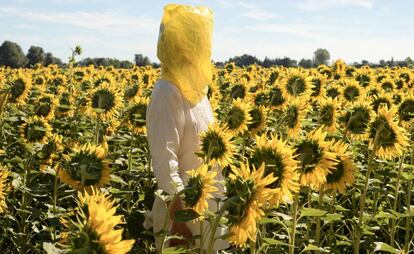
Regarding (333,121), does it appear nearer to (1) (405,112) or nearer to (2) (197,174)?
(1) (405,112)

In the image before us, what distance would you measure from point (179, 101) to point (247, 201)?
962 millimetres

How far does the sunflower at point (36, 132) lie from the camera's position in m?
3.90

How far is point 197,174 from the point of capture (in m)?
2.14

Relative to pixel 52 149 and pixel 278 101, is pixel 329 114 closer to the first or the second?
pixel 278 101

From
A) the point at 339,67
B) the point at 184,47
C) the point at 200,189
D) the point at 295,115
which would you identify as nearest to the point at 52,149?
the point at 184,47

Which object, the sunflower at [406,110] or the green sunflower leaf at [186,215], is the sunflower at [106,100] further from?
the sunflower at [406,110]

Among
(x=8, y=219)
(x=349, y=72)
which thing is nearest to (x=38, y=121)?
(x=8, y=219)

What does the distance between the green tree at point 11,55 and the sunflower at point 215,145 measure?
144ft

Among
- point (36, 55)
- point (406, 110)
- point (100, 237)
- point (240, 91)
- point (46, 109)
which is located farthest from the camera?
point (36, 55)

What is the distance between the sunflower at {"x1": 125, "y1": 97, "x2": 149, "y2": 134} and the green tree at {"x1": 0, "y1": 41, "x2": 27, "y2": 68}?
140ft

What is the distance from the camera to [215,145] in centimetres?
257

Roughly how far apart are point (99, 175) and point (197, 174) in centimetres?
55

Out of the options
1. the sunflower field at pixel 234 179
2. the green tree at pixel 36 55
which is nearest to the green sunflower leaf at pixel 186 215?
the sunflower field at pixel 234 179

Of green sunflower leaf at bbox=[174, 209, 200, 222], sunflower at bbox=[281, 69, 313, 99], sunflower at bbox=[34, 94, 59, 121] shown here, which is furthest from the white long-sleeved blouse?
sunflower at bbox=[34, 94, 59, 121]
